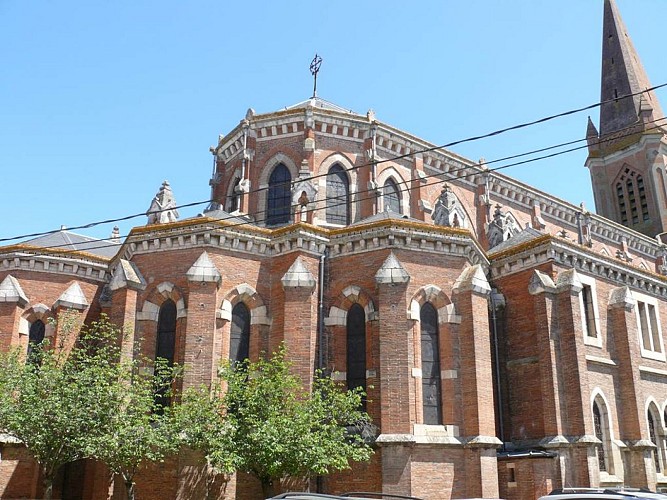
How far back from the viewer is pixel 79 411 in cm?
1873

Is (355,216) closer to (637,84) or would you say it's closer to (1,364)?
(1,364)

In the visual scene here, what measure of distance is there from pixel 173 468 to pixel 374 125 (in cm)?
1826

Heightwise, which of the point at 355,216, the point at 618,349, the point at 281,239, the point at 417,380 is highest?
the point at 355,216

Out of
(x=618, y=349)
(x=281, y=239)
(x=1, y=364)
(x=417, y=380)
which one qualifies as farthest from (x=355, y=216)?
(x=1, y=364)

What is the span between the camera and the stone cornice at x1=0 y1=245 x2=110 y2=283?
89.7 feet

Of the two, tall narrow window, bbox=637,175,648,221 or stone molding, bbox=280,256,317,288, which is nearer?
stone molding, bbox=280,256,317,288

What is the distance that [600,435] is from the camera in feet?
84.3

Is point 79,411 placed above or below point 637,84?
below

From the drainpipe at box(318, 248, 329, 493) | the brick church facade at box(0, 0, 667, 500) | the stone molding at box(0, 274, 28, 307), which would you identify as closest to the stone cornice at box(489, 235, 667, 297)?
the brick church facade at box(0, 0, 667, 500)

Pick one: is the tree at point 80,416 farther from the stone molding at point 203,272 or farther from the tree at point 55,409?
the stone molding at point 203,272

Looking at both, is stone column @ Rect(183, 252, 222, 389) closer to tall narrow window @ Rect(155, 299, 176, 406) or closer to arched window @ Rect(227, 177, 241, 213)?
tall narrow window @ Rect(155, 299, 176, 406)

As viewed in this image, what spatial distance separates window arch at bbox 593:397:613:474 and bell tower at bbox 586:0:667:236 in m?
26.3

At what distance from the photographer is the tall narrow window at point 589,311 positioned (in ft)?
88.6

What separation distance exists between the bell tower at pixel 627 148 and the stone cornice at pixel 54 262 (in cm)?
3539
